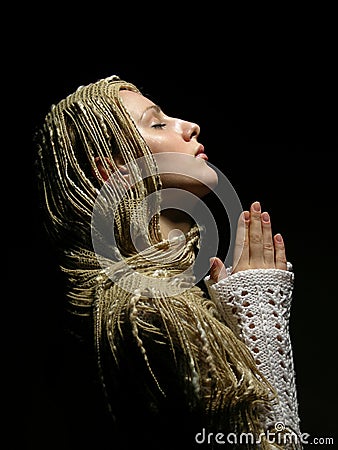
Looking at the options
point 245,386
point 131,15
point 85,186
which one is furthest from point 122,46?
point 245,386

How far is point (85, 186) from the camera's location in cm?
97

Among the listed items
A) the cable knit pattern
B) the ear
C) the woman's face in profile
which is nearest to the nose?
the woman's face in profile

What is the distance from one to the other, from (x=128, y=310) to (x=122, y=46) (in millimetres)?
576

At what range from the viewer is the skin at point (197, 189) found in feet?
3.21

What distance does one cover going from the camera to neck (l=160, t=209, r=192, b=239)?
100cm

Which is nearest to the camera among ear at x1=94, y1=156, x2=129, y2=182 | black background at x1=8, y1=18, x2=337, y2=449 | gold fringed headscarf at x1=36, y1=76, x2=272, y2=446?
gold fringed headscarf at x1=36, y1=76, x2=272, y2=446

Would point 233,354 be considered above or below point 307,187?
below

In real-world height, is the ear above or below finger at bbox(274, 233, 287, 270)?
above

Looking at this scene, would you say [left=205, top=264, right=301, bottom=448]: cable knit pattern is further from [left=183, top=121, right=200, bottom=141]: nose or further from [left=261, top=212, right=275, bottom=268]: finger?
[left=183, top=121, right=200, bottom=141]: nose

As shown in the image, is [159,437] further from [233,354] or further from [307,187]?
[307,187]

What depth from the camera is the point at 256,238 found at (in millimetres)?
983

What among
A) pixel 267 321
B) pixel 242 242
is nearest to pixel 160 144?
pixel 242 242

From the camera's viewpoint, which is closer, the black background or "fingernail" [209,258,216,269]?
"fingernail" [209,258,216,269]

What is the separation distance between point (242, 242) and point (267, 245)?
0.03 m
